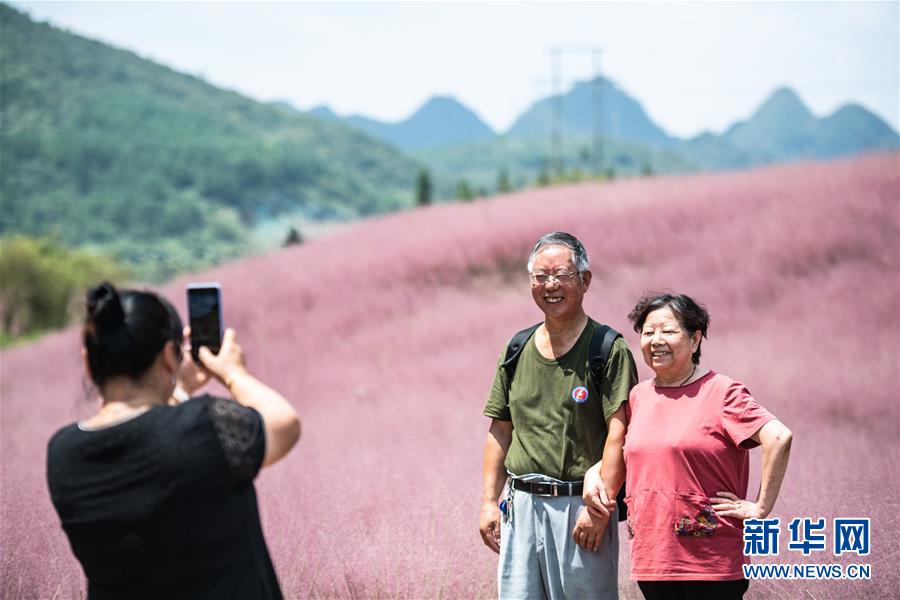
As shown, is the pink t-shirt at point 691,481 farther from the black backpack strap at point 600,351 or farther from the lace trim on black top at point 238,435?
the lace trim on black top at point 238,435

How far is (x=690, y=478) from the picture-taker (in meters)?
3.08

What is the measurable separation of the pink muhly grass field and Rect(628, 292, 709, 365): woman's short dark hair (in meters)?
1.59

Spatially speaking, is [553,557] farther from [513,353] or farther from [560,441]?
[513,353]

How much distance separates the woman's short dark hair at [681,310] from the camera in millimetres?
3266

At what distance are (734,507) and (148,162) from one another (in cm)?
14252

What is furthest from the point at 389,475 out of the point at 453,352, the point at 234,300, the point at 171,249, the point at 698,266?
the point at 171,249

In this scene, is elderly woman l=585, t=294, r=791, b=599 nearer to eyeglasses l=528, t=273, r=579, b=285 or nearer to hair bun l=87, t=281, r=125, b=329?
eyeglasses l=528, t=273, r=579, b=285

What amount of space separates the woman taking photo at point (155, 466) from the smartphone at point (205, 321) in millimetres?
163

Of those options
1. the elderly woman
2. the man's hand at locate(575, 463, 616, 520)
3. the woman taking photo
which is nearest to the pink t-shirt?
the elderly woman

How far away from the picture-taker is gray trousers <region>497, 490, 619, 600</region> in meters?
3.22

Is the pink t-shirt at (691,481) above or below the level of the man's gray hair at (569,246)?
below

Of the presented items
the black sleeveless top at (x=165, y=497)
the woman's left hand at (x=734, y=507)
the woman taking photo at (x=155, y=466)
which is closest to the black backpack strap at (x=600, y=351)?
the woman's left hand at (x=734, y=507)

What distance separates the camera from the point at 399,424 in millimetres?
7902

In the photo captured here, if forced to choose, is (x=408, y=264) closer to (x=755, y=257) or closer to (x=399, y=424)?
(x=755, y=257)
